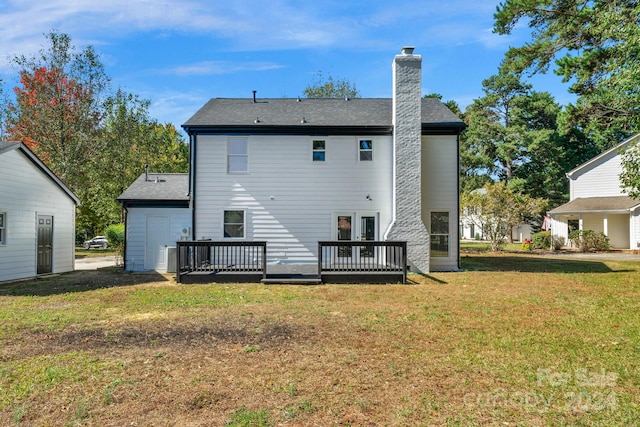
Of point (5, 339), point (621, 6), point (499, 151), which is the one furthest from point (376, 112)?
point (499, 151)

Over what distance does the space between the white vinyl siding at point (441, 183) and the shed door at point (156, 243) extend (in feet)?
32.7

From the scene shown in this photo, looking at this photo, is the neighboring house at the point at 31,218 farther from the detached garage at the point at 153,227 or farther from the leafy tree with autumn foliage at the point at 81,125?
the leafy tree with autumn foliage at the point at 81,125

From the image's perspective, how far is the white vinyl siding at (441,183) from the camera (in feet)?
47.2

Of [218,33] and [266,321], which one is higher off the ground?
[218,33]

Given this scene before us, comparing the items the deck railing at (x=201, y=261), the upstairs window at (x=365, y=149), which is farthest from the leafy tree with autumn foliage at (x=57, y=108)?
the upstairs window at (x=365, y=149)

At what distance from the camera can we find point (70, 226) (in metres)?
14.9

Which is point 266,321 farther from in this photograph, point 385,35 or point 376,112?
point 385,35

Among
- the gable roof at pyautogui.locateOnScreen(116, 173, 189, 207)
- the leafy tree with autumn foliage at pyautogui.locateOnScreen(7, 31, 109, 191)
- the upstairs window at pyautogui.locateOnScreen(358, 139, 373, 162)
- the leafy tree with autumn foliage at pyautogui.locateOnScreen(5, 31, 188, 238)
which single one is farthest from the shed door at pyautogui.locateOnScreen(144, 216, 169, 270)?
the leafy tree with autumn foliage at pyautogui.locateOnScreen(7, 31, 109, 191)

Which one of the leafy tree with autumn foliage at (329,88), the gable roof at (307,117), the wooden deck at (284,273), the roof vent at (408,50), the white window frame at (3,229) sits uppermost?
the leafy tree with autumn foliage at (329,88)

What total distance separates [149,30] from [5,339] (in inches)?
496

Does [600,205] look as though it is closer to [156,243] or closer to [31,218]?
[156,243]

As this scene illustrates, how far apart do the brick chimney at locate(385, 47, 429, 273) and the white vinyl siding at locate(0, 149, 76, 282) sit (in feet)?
39.9

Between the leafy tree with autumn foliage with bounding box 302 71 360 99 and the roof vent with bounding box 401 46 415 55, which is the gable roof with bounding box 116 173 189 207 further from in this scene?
the leafy tree with autumn foliage with bounding box 302 71 360 99

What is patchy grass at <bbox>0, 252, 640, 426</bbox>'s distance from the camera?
11.3ft
